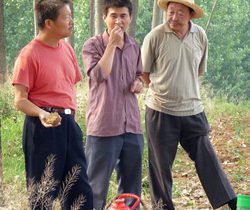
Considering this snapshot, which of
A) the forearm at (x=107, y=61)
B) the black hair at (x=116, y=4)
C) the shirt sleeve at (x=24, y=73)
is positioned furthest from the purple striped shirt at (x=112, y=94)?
the shirt sleeve at (x=24, y=73)

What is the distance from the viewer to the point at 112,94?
5141 mm

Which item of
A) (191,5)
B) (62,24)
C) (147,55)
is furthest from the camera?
(147,55)

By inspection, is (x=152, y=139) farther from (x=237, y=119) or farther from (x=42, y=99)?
(x=237, y=119)

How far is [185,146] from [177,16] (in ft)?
3.65

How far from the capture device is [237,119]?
43.6 feet

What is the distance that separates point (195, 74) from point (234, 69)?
3873cm

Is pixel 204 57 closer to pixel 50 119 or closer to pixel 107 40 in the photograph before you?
pixel 107 40

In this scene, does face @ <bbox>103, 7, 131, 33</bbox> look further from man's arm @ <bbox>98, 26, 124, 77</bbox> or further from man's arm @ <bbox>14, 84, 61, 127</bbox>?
man's arm @ <bbox>14, 84, 61, 127</bbox>

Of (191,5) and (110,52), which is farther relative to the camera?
(191,5)

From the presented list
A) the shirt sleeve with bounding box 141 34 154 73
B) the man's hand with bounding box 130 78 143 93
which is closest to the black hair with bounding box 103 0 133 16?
the shirt sleeve with bounding box 141 34 154 73

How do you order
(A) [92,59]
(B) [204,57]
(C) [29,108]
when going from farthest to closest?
1. (B) [204,57]
2. (A) [92,59]
3. (C) [29,108]

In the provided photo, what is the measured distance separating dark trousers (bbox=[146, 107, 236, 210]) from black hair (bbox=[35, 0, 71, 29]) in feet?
4.53

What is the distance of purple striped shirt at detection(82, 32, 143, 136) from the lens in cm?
513

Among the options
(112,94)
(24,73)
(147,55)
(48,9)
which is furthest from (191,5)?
(24,73)
